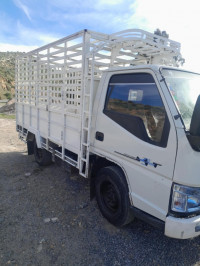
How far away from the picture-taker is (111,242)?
2693 millimetres

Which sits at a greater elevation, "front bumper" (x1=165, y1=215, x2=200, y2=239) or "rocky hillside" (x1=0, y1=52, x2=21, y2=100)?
"rocky hillside" (x1=0, y1=52, x2=21, y2=100)

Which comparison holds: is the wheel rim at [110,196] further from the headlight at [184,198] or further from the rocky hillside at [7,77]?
the rocky hillside at [7,77]

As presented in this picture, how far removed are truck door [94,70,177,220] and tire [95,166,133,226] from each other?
6.0 inches

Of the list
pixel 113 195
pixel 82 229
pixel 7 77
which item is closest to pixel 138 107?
pixel 113 195

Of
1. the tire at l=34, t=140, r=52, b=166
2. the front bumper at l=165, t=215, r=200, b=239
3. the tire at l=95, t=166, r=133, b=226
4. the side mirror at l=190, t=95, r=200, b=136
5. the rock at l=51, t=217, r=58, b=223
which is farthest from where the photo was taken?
the tire at l=34, t=140, r=52, b=166

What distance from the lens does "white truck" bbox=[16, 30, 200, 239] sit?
2.06m

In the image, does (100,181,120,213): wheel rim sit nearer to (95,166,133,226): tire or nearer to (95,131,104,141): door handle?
(95,166,133,226): tire

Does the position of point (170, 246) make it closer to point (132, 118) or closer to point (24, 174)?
point (132, 118)

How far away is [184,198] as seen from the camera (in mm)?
2057

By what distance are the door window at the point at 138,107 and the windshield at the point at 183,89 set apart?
18 cm

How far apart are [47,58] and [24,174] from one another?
2.81 metres

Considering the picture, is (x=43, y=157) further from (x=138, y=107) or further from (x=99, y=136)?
(x=138, y=107)

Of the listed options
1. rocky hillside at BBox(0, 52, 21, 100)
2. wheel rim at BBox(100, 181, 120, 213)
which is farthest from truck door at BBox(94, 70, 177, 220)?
rocky hillside at BBox(0, 52, 21, 100)

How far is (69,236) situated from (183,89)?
8.29 feet
